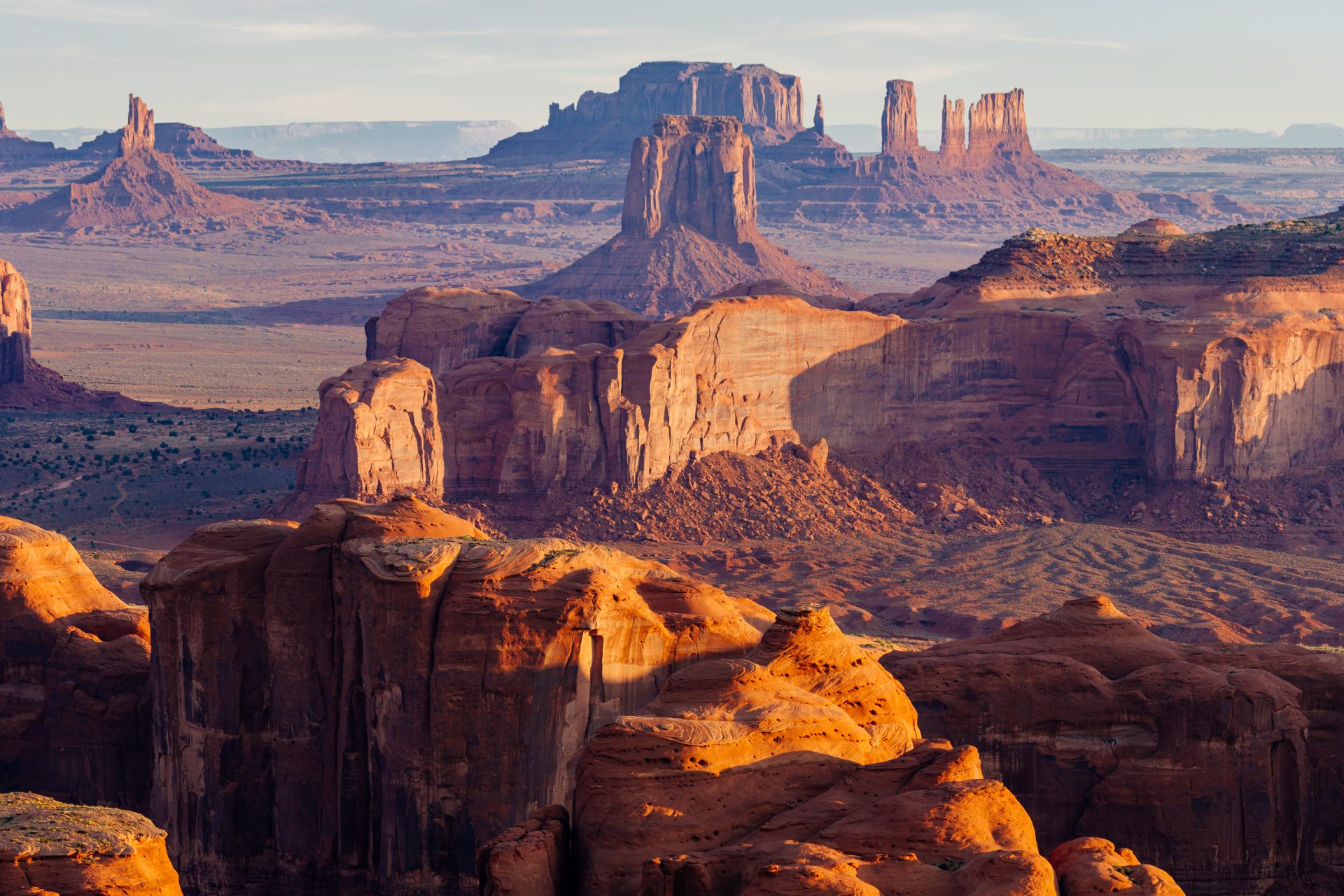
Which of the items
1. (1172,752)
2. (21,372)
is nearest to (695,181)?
(21,372)

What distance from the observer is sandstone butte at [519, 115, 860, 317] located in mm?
173750

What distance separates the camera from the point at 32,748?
39.6m

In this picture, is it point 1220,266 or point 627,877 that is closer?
point 627,877

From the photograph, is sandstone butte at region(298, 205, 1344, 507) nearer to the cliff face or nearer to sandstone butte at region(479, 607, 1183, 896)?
the cliff face

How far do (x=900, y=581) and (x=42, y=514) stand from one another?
108ft

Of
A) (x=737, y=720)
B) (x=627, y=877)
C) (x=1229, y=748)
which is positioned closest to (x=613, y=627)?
(x=737, y=720)

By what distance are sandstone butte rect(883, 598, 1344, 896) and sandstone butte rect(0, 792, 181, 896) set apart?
1489 centimetres

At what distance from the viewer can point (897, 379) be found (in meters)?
79.6

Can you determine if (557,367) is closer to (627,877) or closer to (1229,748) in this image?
(1229,748)

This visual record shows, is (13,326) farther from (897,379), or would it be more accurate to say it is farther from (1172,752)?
(1172,752)

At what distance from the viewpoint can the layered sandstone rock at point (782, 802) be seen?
25.5m

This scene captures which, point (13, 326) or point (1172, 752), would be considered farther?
point (13, 326)

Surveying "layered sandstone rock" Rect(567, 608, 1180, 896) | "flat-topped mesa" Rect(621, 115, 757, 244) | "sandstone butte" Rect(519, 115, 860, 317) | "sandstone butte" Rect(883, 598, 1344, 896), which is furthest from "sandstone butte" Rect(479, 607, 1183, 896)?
"flat-topped mesa" Rect(621, 115, 757, 244)

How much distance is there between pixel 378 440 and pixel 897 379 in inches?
811
